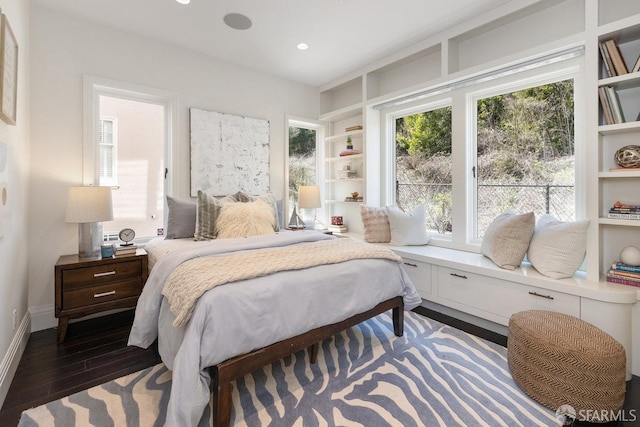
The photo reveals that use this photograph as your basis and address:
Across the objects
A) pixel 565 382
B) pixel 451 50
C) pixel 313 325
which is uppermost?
pixel 451 50

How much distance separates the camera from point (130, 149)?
321cm

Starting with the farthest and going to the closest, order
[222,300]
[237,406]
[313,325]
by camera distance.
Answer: [313,325], [237,406], [222,300]

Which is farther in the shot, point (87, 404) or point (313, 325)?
point (313, 325)

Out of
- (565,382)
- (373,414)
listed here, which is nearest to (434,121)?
(565,382)

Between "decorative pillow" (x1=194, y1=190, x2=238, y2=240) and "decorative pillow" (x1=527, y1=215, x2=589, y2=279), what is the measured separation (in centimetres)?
273

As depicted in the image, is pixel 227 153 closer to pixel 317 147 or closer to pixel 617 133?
pixel 317 147

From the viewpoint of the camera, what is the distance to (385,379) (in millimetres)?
1961

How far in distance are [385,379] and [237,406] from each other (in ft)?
2.97

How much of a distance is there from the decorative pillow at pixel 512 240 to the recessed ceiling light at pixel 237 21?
2910 mm

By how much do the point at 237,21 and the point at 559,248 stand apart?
329cm

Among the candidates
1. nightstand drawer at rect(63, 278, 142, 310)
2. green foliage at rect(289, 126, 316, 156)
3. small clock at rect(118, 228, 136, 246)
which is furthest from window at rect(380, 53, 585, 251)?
nightstand drawer at rect(63, 278, 142, 310)

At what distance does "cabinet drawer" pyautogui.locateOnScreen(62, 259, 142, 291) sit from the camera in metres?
2.43

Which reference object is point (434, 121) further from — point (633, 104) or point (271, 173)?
point (271, 173)

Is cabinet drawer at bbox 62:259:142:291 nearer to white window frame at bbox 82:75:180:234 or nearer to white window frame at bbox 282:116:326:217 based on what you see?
white window frame at bbox 82:75:180:234
